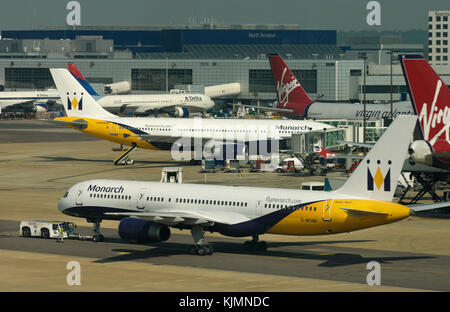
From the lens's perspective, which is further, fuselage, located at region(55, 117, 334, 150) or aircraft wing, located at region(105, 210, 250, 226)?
fuselage, located at region(55, 117, 334, 150)

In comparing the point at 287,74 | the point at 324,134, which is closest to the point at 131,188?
the point at 324,134

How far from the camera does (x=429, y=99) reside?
6047 centimetres

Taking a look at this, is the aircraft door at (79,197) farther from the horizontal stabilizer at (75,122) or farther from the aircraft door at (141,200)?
the horizontal stabilizer at (75,122)

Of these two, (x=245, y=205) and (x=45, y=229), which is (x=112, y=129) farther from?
(x=245, y=205)

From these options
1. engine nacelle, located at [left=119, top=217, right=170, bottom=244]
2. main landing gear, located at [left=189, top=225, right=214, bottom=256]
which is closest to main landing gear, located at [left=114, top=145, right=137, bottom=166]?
main landing gear, located at [left=189, top=225, right=214, bottom=256]

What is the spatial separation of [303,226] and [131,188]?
12.4m

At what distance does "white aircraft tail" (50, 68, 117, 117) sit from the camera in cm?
11094

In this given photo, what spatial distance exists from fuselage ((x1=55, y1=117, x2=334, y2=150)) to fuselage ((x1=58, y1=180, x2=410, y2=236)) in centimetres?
5129

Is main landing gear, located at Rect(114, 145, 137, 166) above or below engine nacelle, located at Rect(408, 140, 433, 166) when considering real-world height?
below

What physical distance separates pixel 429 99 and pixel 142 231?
22551 millimetres

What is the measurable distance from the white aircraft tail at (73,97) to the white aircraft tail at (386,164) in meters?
66.9

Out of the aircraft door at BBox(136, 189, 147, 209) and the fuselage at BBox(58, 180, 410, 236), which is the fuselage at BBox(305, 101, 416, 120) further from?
the aircraft door at BBox(136, 189, 147, 209)
